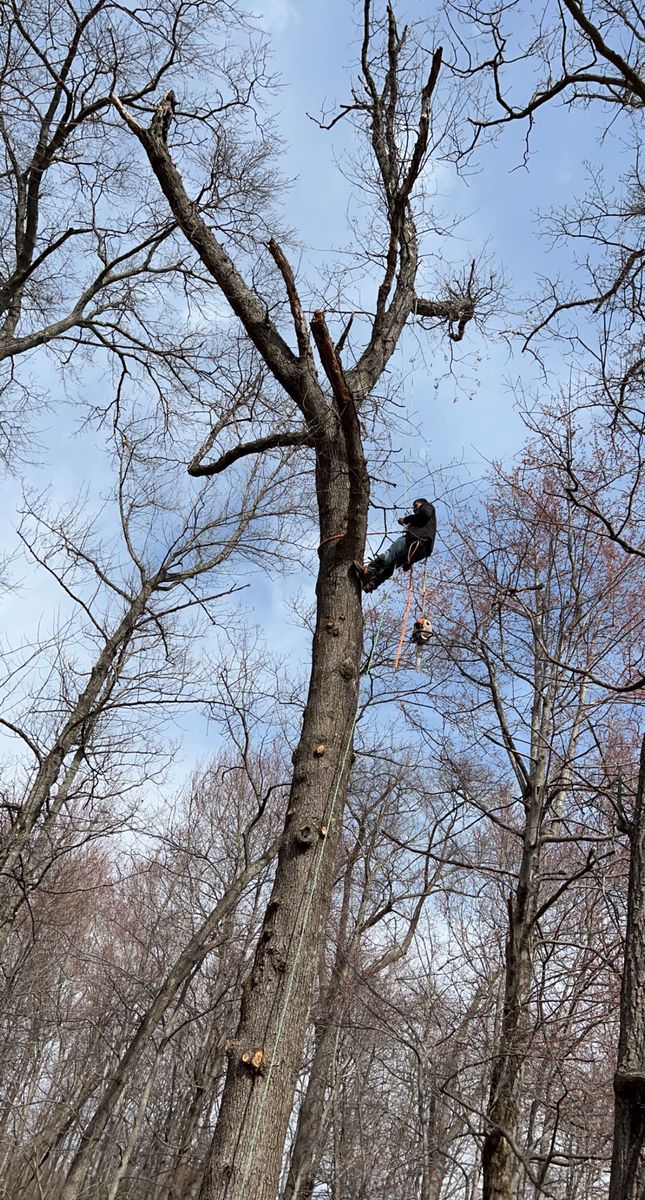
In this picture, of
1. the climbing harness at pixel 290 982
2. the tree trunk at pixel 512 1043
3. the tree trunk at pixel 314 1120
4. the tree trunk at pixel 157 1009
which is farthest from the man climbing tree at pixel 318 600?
the tree trunk at pixel 314 1120

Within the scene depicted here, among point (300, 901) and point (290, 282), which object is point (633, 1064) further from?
point (290, 282)

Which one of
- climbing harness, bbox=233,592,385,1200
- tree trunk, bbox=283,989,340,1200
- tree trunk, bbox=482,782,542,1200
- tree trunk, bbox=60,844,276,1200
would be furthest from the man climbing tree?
tree trunk, bbox=283,989,340,1200

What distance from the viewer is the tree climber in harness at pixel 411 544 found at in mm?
5477

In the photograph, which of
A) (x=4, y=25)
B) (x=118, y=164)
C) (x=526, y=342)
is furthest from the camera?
(x=118, y=164)

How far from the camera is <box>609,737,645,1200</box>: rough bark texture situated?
279 cm

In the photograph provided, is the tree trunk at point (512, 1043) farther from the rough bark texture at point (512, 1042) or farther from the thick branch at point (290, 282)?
the thick branch at point (290, 282)

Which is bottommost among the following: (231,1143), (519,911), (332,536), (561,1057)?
(231,1143)

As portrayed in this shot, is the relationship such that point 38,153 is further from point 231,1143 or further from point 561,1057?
point 561,1057

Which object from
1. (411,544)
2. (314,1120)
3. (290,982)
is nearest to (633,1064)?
(290,982)

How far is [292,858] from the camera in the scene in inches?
138

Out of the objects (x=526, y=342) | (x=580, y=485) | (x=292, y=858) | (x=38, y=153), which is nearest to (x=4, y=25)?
(x=38, y=153)

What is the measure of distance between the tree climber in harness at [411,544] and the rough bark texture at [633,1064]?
243 cm

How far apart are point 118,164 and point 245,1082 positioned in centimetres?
717

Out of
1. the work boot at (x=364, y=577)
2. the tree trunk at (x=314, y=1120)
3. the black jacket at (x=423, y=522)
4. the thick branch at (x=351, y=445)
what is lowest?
the tree trunk at (x=314, y=1120)
